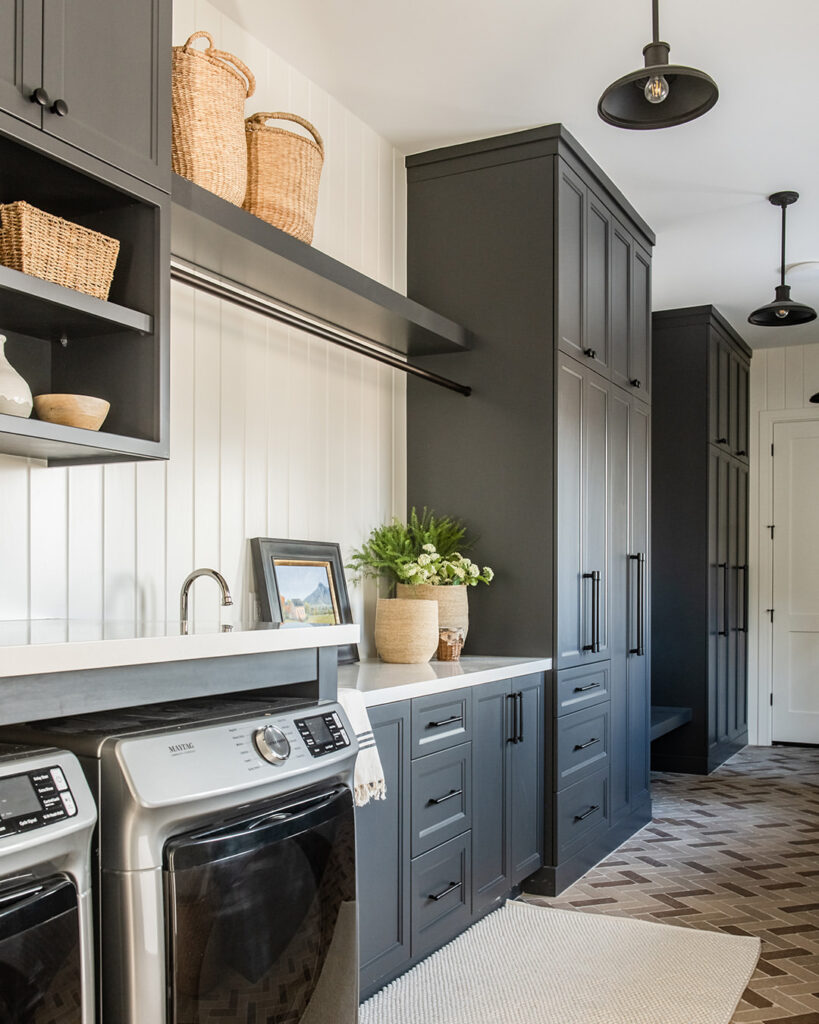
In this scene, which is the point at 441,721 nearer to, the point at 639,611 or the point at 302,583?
the point at 302,583

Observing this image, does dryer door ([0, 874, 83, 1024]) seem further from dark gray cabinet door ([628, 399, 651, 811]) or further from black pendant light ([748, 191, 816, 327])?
black pendant light ([748, 191, 816, 327])

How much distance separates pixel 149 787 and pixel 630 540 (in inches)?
128

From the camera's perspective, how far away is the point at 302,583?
10.3 ft

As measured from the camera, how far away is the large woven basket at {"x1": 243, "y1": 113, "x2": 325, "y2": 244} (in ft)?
9.17

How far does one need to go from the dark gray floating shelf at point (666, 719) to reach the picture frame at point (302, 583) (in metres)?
2.31

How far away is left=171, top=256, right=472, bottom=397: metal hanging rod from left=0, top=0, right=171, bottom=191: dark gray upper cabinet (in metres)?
0.44

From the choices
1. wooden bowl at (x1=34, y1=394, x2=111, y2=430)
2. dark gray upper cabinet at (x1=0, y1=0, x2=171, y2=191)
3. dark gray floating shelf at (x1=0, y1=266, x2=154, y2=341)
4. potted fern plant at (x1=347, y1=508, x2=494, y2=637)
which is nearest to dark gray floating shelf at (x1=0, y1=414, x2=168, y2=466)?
wooden bowl at (x1=34, y1=394, x2=111, y2=430)

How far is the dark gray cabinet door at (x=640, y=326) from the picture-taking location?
455 centimetres

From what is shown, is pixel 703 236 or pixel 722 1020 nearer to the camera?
pixel 722 1020

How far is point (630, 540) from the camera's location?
14.6 feet

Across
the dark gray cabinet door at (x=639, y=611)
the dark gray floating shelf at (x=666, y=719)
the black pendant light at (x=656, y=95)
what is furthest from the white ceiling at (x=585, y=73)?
the dark gray floating shelf at (x=666, y=719)

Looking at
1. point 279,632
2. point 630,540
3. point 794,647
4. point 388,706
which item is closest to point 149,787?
point 279,632

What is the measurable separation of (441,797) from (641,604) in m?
1.96

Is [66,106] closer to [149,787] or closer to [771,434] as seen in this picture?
[149,787]
